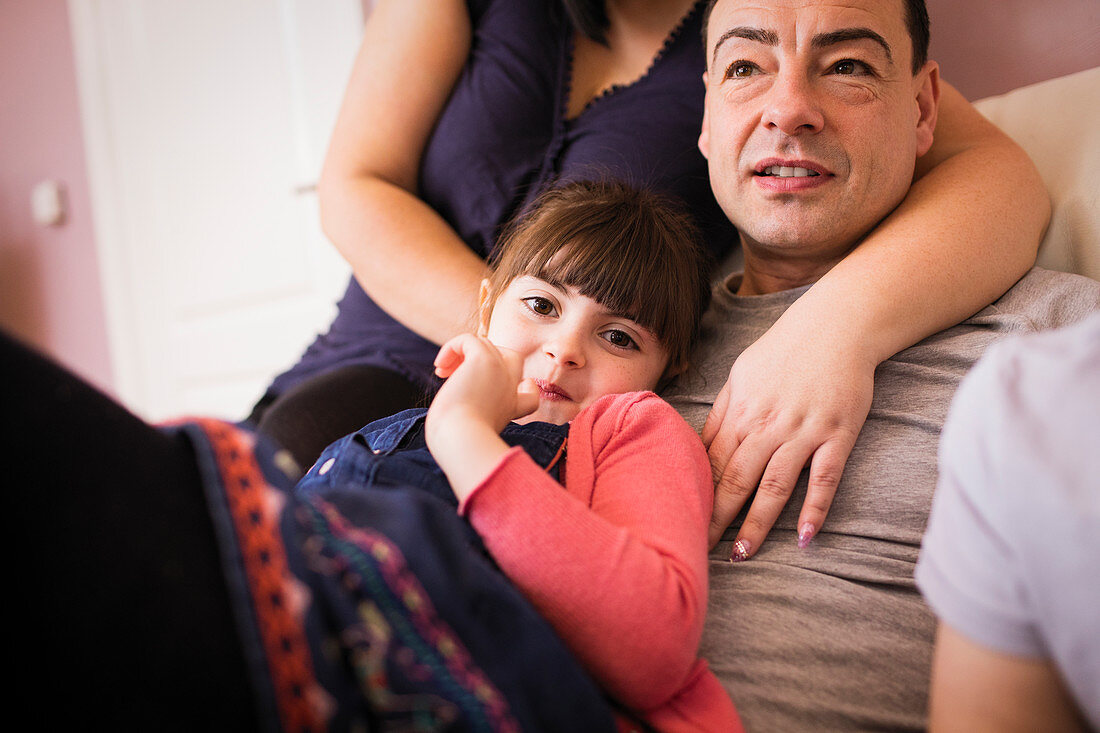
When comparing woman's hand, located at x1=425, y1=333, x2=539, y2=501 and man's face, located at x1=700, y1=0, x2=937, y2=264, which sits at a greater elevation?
man's face, located at x1=700, y1=0, x2=937, y2=264

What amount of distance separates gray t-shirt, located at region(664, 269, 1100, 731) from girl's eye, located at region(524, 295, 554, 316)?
0.76ft

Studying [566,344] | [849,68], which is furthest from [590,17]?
[566,344]

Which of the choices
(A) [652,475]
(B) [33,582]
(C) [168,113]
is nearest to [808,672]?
(A) [652,475]

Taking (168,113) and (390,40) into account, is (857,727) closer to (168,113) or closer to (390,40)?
(390,40)

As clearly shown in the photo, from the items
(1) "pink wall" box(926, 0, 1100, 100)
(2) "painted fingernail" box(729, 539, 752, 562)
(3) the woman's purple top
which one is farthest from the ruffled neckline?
(2) "painted fingernail" box(729, 539, 752, 562)

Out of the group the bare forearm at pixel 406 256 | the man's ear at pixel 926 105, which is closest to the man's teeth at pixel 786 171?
the man's ear at pixel 926 105

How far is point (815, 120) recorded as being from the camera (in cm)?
92

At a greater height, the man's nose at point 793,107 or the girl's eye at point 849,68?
the girl's eye at point 849,68

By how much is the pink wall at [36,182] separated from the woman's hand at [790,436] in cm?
306

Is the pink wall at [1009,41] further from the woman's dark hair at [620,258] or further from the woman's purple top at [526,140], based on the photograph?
the woman's dark hair at [620,258]

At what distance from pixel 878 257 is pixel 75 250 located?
325 centimetres

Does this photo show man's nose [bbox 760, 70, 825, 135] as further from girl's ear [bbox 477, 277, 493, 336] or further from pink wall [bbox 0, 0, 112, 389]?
pink wall [bbox 0, 0, 112, 389]

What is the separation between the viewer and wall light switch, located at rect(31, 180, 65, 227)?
3.00 m

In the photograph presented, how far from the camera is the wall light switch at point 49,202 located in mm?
3000
